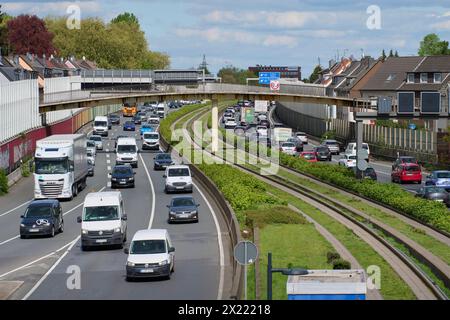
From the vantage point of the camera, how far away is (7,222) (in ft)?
173

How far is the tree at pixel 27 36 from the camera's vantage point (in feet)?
586

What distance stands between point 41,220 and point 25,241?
122 cm

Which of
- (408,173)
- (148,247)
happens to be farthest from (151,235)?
(408,173)

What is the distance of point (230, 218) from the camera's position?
46844 mm

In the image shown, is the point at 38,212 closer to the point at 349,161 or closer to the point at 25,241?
the point at 25,241

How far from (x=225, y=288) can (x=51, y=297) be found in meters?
5.45

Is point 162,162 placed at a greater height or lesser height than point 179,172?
lesser

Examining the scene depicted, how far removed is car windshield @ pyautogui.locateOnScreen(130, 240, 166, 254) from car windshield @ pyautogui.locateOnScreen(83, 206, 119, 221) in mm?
7525

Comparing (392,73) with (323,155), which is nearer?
(323,155)

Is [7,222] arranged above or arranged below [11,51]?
below
